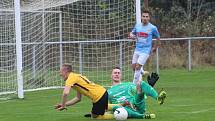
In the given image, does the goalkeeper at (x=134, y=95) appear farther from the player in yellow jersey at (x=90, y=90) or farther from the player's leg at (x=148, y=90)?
the player in yellow jersey at (x=90, y=90)

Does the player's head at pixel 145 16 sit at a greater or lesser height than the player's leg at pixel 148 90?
greater

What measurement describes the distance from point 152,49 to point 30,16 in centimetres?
447

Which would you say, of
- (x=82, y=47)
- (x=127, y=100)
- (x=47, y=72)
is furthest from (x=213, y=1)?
(x=127, y=100)

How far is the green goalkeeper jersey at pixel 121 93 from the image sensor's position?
41.7 ft

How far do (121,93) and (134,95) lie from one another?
28 cm

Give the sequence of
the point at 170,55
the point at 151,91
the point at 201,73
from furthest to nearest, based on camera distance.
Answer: the point at 170,55 < the point at 201,73 < the point at 151,91

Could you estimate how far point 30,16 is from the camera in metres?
20.2

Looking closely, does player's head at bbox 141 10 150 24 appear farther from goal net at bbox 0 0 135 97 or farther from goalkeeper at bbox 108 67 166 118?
goalkeeper at bbox 108 67 166 118

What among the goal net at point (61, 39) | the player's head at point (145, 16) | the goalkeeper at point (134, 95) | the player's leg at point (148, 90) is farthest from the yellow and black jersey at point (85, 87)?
the goal net at point (61, 39)

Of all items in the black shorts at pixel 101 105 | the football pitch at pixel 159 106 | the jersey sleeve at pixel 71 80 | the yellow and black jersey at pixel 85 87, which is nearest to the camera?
the jersey sleeve at pixel 71 80

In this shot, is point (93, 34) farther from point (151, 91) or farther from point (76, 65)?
point (151, 91)

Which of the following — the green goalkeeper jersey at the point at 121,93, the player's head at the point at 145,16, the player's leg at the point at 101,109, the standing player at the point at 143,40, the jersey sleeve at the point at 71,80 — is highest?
the player's head at the point at 145,16

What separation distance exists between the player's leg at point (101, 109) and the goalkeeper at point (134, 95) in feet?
0.72

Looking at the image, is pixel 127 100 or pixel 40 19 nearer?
pixel 127 100
